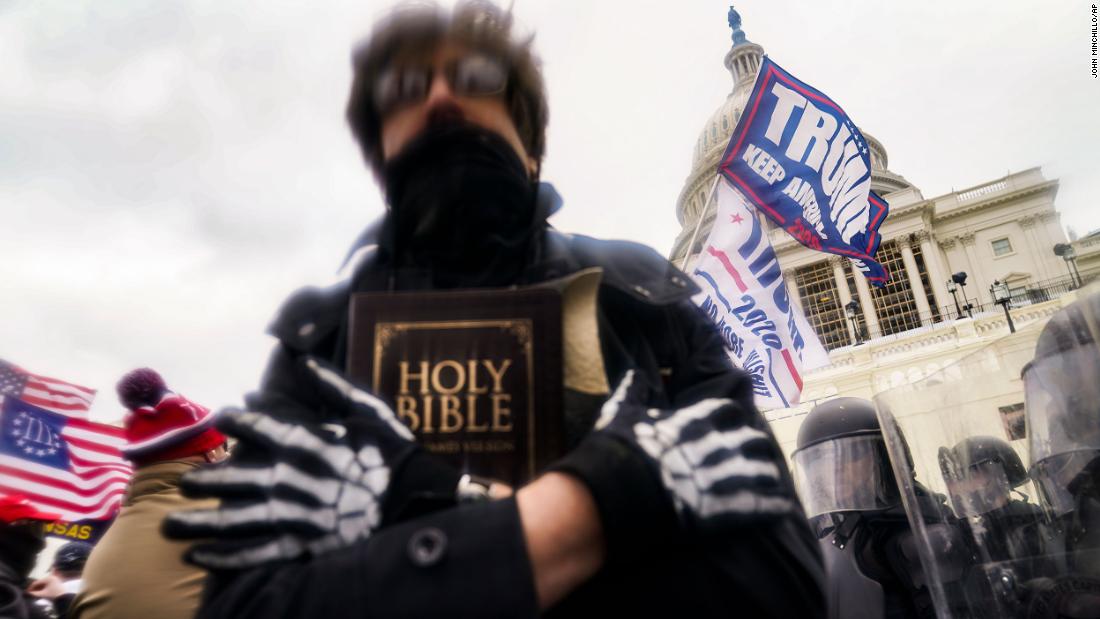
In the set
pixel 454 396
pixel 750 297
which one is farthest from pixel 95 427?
pixel 454 396

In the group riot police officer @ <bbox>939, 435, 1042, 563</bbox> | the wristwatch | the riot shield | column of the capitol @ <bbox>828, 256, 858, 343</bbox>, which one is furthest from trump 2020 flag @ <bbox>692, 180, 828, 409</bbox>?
column of the capitol @ <bbox>828, 256, 858, 343</bbox>

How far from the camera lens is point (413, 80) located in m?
1.30

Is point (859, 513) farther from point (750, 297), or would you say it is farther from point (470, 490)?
point (470, 490)

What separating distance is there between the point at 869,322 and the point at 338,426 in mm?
45168

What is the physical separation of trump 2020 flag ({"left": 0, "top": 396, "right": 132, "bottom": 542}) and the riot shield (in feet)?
22.5

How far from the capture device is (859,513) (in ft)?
15.0

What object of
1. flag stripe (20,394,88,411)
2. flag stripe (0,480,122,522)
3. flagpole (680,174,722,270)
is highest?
flagpole (680,174,722,270)

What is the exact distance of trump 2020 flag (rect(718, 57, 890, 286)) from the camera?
239 inches

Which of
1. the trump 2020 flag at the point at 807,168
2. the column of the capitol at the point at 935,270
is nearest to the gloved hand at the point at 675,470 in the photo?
the trump 2020 flag at the point at 807,168

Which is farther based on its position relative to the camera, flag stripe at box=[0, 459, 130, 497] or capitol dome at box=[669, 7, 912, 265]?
capitol dome at box=[669, 7, 912, 265]

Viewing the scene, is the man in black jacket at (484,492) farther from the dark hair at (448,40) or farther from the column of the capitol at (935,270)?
the column of the capitol at (935,270)

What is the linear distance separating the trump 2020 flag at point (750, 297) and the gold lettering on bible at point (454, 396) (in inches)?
234

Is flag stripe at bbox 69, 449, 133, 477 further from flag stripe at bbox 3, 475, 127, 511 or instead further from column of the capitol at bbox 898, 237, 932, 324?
column of the capitol at bbox 898, 237, 932, 324

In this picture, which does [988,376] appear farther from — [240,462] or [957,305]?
[957,305]
